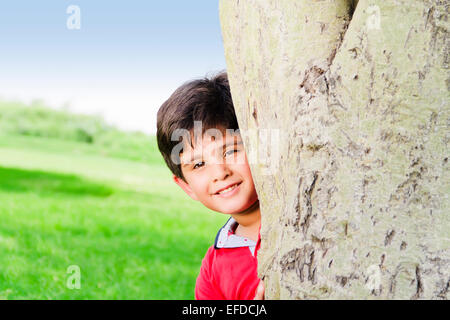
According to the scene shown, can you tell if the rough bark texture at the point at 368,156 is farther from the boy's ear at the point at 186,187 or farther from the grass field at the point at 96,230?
the grass field at the point at 96,230

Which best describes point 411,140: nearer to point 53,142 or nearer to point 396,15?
point 396,15

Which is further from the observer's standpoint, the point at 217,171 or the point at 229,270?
the point at 229,270

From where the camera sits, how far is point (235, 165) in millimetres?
2316

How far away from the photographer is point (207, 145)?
2391mm

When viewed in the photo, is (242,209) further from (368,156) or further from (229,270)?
(368,156)

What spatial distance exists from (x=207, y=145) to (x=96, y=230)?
15.7ft

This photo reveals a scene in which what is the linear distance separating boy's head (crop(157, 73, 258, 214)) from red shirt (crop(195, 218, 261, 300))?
212 millimetres

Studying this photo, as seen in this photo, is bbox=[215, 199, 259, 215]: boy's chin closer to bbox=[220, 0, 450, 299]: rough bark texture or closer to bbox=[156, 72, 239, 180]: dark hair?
bbox=[156, 72, 239, 180]: dark hair

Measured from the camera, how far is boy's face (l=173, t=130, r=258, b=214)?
2.33 m

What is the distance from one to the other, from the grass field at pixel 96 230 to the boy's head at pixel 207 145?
237 cm

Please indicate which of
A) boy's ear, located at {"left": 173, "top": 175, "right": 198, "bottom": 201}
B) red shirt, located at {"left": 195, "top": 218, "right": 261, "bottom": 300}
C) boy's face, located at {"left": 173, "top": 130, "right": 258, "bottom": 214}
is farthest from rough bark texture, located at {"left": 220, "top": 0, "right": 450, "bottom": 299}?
boy's ear, located at {"left": 173, "top": 175, "right": 198, "bottom": 201}

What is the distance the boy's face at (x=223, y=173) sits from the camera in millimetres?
2326

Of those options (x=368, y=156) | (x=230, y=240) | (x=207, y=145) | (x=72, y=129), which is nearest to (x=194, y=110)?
(x=207, y=145)

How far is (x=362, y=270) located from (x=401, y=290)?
12cm
